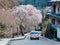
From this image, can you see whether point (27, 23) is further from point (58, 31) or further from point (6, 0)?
point (6, 0)

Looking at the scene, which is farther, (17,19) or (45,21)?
(45,21)

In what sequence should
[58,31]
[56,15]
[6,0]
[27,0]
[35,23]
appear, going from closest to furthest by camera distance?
[6,0] → [58,31] → [56,15] → [35,23] → [27,0]

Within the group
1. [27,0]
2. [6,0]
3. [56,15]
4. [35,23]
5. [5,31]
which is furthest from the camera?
[27,0]

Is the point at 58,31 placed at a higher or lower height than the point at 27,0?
lower

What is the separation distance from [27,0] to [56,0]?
38236 mm

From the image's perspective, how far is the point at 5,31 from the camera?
125 ft

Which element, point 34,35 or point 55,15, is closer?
point 34,35

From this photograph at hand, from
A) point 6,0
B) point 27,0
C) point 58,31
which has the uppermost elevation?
point 27,0

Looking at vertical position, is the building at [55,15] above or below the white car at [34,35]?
above

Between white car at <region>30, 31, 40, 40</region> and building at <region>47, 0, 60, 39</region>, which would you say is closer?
white car at <region>30, 31, 40, 40</region>

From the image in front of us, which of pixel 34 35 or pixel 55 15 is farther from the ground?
pixel 55 15

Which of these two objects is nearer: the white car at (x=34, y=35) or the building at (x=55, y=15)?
the white car at (x=34, y=35)

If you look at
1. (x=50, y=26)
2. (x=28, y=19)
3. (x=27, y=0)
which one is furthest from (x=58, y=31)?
(x=27, y=0)

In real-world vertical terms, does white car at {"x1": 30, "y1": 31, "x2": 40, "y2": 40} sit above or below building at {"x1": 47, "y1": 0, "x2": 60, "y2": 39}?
below
